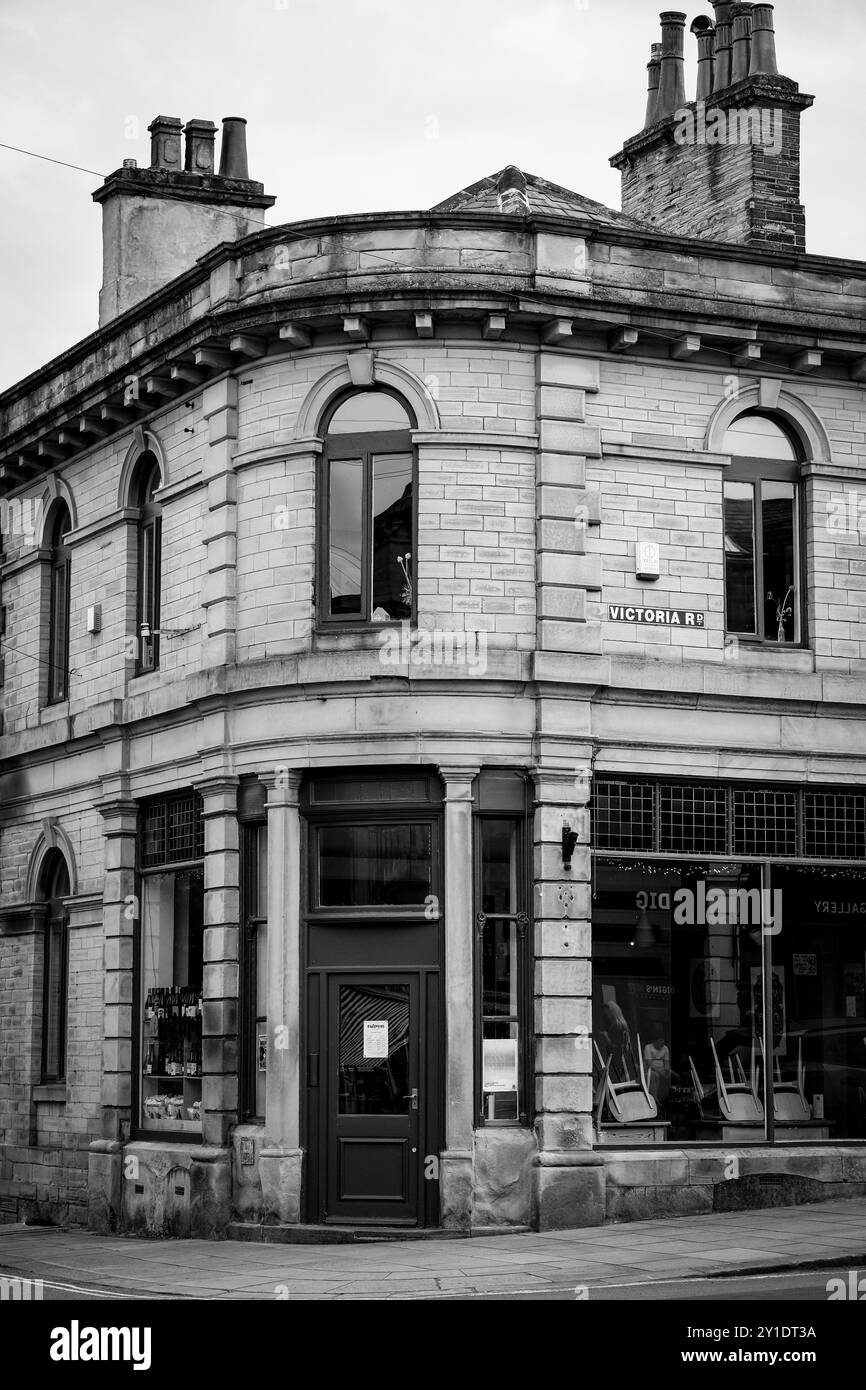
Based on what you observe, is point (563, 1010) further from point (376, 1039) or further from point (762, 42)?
point (762, 42)

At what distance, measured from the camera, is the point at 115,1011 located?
23109mm

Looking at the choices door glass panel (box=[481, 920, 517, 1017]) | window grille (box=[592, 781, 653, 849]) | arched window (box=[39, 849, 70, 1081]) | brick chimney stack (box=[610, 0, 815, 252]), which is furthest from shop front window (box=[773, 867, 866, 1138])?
arched window (box=[39, 849, 70, 1081])

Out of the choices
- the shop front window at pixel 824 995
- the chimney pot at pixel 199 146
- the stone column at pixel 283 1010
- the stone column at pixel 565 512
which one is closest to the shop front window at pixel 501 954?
the stone column at pixel 565 512

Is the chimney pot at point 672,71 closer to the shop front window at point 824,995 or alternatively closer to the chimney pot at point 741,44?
the chimney pot at point 741,44

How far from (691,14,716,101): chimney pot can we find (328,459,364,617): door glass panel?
9.30 meters

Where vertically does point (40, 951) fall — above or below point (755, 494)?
below

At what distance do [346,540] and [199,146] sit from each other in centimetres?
859

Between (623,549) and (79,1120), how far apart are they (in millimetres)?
9704

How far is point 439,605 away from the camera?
65.8 ft

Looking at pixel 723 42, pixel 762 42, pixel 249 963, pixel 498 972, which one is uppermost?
pixel 723 42

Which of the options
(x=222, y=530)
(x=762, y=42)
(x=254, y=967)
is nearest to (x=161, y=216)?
(x=222, y=530)

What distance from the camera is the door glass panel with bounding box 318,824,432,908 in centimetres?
1978

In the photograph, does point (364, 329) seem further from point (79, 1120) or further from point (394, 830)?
point (79, 1120)
